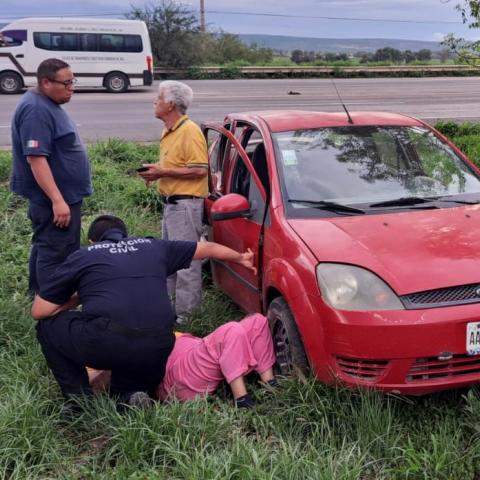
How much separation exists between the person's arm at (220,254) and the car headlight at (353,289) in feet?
2.31

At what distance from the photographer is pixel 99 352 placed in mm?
3162

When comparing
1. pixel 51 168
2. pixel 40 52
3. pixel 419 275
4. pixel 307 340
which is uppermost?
pixel 40 52

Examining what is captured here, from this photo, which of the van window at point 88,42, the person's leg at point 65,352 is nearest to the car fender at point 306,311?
the person's leg at point 65,352

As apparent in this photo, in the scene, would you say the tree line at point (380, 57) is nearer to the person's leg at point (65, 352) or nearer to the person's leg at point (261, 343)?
the person's leg at point (261, 343)

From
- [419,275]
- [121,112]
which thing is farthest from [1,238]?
[121,112]

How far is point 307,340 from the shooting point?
3168 mm

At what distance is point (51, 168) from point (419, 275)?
2608 mm

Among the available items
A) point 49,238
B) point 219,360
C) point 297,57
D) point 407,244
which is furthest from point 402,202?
point 297,57

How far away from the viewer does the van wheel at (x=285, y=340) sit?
10.9ft

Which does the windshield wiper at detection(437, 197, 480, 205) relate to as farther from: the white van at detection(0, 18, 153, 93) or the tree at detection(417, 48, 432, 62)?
the tree at detection(417, 48, 432, 62)

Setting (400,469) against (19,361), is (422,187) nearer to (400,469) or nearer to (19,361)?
(400,469)

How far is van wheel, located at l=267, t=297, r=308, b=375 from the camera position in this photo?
3314 mm

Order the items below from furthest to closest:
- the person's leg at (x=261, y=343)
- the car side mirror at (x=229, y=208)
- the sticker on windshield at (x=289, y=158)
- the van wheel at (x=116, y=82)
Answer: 1. the van wheel at (x=116, y=82)
2. the sticker on windshield at (x=289, y=158)
3. the car side mirror at (x=229, y=208)
4. the person's leg at (x=261, y=343)

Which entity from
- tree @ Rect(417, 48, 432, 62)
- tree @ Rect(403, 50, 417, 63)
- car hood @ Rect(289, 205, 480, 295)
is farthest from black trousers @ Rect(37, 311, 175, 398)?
tree @ Rect(417, 48, 432, 62)
